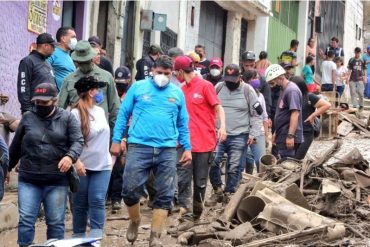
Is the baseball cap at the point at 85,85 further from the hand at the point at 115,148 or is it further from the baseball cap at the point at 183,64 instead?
the baseball cap at the point at 183,64

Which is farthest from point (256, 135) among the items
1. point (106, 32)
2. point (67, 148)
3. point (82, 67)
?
point (106, 32)

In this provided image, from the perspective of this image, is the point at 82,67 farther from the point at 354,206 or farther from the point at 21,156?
the point at 354,206

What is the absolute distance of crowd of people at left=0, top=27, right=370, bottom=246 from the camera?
7.23 m

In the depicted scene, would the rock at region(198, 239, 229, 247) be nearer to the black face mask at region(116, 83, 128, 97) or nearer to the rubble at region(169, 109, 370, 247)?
the rubble at region(169, 109, 370, 247)

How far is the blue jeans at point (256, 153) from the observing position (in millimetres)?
12073

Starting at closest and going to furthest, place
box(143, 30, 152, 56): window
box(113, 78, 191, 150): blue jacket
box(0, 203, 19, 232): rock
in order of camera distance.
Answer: box(113, 78, 191, 150): blue jacket < box(0, 203, 19, 232): rock < box(143, 30, 152, 56): window

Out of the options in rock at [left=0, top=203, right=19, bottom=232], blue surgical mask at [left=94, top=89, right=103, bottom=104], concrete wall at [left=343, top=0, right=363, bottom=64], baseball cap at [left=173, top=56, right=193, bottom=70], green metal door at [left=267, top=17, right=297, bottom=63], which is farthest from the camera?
concrete wall at [left=343, top=0, right=363, bottom=64]

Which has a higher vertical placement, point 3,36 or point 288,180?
point 3,36

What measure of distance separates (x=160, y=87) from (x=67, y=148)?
1.41 metres

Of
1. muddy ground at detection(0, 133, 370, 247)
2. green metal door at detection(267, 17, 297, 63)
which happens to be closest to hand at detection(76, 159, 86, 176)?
muddy ground at detection(0, 133, 370, 247)

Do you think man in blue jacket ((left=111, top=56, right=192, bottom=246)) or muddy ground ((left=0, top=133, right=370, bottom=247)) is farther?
muddy ground ((left=0, top=133, right=370, bottom=247))

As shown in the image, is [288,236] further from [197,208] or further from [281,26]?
[281,26]

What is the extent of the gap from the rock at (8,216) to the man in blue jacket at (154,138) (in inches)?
58.8

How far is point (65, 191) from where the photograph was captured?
7.35 m
